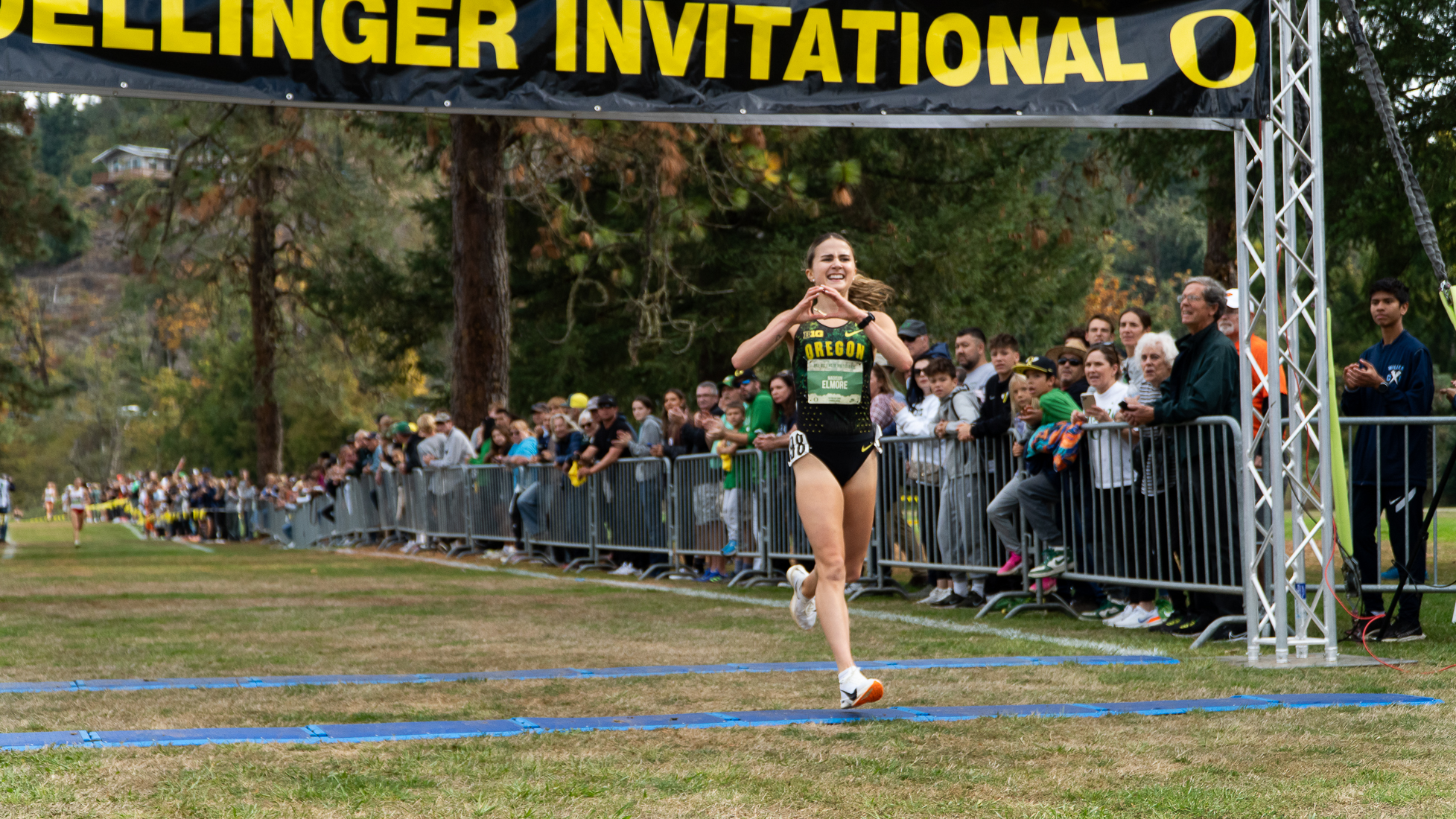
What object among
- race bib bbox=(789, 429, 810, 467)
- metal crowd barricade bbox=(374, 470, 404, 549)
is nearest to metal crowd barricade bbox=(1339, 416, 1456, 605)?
race bib bbox=(789, 429, 810, 467)

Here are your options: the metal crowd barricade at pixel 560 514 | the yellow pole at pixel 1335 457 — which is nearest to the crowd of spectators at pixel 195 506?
the metal crowd barricade at pixel 560 514

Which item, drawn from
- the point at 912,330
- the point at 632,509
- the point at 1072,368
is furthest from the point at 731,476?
the point at 1072,368

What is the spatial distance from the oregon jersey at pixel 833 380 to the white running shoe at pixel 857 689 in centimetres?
98

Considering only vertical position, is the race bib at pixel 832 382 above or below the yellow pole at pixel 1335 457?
above

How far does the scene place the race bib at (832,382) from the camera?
6.44 metres

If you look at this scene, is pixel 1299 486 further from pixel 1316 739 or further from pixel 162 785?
pixel 162 785

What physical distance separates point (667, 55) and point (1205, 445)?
389 centimetres

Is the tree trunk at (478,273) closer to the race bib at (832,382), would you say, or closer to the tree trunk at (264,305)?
the tree trunk at (264,305)

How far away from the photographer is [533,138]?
20.1 metres

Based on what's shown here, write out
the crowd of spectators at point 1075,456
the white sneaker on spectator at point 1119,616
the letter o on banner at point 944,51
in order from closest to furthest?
the letter o on banner at point 944,51, the crowd of spectators at point 1075,456, the white sneaker on spectator at point 1119,616

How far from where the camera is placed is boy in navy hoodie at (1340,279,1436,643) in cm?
908

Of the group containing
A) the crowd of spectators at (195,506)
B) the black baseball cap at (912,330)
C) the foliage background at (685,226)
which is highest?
the foliage background at (685,226)

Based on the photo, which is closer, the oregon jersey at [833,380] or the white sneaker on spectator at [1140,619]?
the oregon jersey at [833,380]

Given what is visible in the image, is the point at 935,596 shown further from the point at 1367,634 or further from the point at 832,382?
the point at 832,382
